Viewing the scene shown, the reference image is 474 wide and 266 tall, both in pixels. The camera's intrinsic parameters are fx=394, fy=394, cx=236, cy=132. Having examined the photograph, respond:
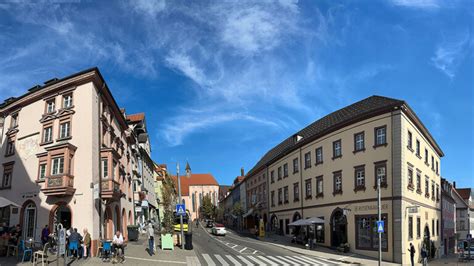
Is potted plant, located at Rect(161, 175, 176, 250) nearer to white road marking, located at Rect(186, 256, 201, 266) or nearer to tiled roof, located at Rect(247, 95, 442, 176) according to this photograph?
white road marking, located at Rect(186, 256, 201, 266)

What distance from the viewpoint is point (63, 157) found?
79.0 ft

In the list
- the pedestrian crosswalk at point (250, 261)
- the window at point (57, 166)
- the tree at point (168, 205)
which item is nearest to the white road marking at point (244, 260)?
the pedestrian crosswalk at point (250, 261)

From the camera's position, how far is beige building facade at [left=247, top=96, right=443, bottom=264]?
29.5 meters

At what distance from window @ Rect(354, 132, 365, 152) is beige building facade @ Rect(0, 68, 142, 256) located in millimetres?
19402

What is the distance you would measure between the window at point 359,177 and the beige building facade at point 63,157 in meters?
18.9

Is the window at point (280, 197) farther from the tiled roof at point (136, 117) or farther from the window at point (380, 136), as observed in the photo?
the window at point (380, 136)

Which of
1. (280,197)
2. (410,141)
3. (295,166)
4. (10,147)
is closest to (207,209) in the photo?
(280,197)

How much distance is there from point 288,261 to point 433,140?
23.1m

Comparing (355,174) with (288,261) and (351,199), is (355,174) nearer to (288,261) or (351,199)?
(351,199)

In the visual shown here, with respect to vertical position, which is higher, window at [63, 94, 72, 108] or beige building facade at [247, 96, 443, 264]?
window at [63, 94, 72, 108]

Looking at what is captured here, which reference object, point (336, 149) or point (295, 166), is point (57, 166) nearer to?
point (336, 149)

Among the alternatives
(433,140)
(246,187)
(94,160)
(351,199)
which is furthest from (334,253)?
(246,187)

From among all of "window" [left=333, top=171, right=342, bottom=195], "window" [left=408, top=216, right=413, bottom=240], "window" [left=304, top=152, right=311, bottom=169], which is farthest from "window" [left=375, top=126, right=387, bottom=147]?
"window" [left=304, top=152, right=311, bottom=169]

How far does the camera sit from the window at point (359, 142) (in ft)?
107
